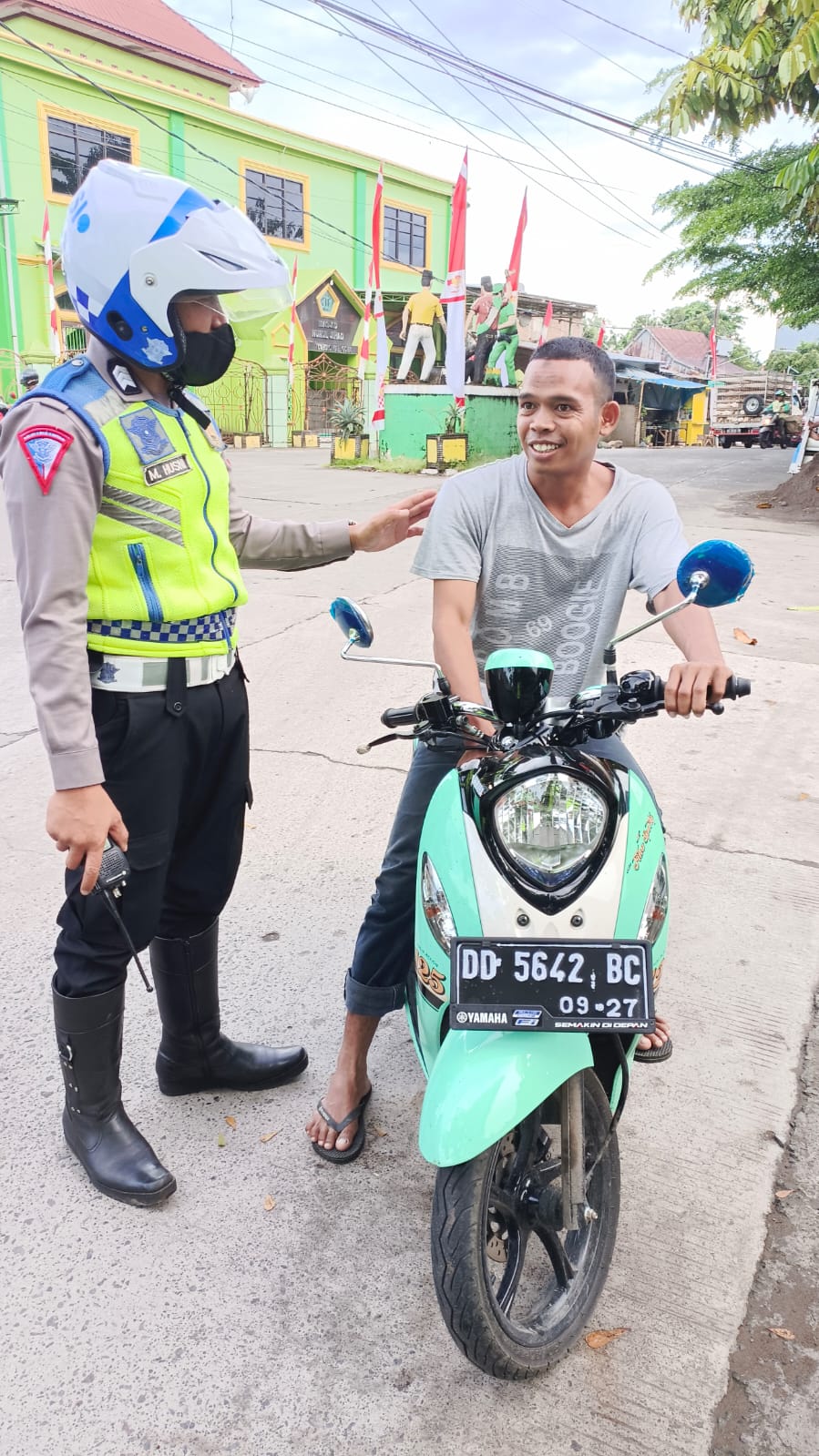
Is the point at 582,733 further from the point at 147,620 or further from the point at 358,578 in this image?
the point at 358,578

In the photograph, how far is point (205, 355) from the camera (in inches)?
77.9

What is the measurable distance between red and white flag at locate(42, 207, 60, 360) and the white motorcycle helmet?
2538 cm

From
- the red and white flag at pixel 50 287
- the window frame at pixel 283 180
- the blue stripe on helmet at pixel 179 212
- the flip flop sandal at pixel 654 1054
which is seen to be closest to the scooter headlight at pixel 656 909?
the flip flop sandal at pixel 654 1054

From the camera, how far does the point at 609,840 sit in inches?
66.7

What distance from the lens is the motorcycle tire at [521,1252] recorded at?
1.64 m

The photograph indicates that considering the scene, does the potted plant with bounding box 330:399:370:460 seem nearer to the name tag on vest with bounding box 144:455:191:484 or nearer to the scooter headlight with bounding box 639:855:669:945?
the name tag on vest with bounding box 144:455:191:484

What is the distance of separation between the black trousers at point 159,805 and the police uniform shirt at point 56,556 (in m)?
0.14

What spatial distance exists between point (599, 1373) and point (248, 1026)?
4.34 ft

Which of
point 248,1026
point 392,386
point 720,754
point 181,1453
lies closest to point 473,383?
point 392,386

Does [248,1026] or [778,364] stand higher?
[778,364]

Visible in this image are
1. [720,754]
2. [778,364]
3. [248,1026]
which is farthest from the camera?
[778,364]

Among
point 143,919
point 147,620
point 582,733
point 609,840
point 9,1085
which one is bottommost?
point 9,1085

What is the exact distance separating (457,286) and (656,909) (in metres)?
16.4

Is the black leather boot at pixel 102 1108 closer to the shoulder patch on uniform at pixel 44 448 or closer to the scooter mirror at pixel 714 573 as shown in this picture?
the shoulder patch on uniform at pixel 44 448
